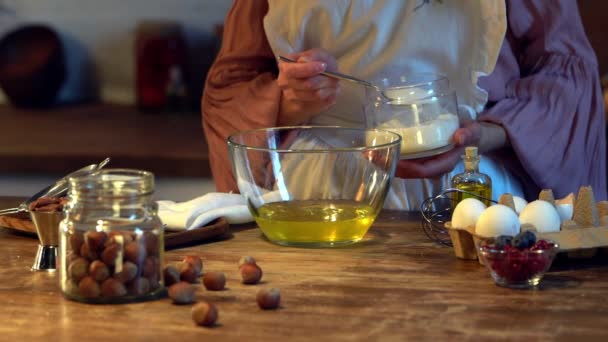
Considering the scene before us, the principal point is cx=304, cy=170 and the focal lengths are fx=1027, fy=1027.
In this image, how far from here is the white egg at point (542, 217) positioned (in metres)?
1.27

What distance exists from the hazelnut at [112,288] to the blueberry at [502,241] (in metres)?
0.42

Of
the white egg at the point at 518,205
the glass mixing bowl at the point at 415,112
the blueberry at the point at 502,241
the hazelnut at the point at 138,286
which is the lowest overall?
the white egg at the point at 518,205

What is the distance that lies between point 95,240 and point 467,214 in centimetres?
46

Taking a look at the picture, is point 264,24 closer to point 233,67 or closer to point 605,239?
point 233,67

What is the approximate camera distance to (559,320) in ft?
3.43

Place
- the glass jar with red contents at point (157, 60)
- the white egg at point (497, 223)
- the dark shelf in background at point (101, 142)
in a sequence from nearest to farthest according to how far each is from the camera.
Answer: the white egg at point (497, 223) < the dark shelf in background at point (101, 142) < the glass jar with red contents at point (157, 60)

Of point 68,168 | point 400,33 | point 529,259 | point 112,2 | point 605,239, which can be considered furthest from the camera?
point 112,2

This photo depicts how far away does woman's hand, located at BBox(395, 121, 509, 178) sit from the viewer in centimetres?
163

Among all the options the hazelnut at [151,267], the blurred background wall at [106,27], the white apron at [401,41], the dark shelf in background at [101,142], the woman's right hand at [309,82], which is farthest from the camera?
the blurred background wall at [106,27]

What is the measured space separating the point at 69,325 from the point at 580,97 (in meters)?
1.15

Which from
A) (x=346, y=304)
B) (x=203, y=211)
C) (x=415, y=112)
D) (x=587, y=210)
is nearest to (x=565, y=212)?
(x=587, y=210)

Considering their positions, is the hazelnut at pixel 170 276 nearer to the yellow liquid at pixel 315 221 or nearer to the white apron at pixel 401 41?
the yellow liquid at pixel 315 221

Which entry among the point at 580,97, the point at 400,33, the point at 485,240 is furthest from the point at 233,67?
the point at 485,240

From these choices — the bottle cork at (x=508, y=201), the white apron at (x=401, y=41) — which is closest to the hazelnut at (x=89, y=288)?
the bottle cork at (x=508, y=201)
